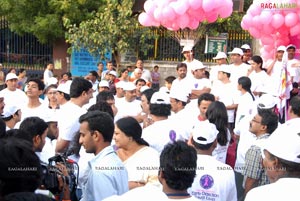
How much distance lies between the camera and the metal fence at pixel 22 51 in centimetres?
1719

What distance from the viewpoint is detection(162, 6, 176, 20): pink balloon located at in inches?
347

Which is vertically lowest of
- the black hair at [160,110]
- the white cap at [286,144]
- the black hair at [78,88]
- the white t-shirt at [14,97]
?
the white t-shirt at [14,97]

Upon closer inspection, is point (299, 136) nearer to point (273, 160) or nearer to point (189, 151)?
point (273, 160)

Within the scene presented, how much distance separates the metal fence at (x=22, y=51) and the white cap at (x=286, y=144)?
15.1 m

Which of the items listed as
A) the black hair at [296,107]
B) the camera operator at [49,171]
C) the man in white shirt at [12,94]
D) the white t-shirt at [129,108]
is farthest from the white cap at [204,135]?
the man in white shirt at [12,94]

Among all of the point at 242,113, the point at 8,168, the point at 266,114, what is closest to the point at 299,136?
the point at 8,168

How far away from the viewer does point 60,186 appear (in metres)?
3.04

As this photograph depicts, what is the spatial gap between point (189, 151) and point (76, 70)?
Result: 13766 millimetres

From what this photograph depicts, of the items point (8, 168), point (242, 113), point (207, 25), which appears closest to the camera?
point (8, 168)

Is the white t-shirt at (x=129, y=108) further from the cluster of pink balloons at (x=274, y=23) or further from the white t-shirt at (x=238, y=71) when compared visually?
the cluster of pink balloons at (x=274, y=23)

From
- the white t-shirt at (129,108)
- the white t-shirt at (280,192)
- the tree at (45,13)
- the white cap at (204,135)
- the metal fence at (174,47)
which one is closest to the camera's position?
the white t-shirt at (280,192)

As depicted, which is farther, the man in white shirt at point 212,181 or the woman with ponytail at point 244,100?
the woman with ponytail at point 244,100

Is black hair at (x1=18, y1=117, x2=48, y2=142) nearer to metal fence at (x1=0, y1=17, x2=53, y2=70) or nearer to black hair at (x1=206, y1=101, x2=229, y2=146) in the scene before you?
black hair at (x1=206, y1=101, x2=229, y2=146)

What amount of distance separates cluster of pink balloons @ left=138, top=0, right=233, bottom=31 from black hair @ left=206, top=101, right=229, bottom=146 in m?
4.40
